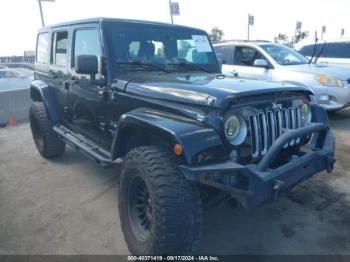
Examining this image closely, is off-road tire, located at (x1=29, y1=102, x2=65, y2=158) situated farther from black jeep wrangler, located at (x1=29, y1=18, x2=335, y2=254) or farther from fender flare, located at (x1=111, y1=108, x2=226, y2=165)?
fender flare, located at (x1=111, y1=108, x2=226, y2=165)

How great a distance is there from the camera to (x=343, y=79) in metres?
6.62

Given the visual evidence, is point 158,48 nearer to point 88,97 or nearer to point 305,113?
point 88,97

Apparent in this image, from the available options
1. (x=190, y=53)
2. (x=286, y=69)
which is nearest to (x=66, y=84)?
(x=190, y=53)

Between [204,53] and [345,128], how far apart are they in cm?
385

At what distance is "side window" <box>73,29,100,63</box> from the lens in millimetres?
3504

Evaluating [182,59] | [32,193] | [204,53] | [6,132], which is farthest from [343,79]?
[6,132]

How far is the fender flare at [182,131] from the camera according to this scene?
7.35 ft

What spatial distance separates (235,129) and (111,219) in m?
1.65

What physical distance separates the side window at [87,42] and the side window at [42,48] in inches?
46.7

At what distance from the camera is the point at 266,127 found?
2689 millimetres

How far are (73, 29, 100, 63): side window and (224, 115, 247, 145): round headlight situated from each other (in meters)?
1.71

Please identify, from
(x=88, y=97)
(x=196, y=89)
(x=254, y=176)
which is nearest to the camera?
(x=254, y=176)

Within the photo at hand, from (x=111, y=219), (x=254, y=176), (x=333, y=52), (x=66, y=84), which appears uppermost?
(x=333, y=52)

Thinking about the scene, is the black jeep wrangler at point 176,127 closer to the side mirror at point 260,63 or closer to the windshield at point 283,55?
the side mirror at point 260,63
